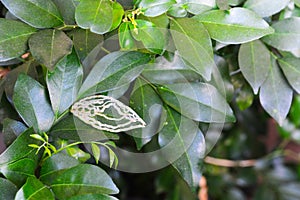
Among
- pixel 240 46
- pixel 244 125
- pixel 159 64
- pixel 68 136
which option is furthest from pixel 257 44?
pixel 244 125

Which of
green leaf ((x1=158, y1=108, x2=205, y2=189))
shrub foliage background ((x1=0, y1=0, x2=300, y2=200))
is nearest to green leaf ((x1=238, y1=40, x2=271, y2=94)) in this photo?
shrub foliage background ((x1=0, y1=0, x2=300, y2=200))

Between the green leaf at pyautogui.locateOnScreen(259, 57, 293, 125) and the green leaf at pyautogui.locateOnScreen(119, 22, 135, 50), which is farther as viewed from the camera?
the green leaf at pyautogui.locateOnScreen(259, 57, 293, 125)

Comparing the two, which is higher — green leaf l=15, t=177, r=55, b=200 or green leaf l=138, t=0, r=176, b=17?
green leaf l=138, t=0, r=176, b=17

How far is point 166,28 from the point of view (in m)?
0.51

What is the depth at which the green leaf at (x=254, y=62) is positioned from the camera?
0.60m

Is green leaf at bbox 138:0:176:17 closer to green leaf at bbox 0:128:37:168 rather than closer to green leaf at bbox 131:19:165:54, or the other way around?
green leaf at bbox 131:19:165:54

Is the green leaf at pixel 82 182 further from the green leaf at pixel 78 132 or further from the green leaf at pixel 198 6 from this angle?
the green leaf at pixel 198 6

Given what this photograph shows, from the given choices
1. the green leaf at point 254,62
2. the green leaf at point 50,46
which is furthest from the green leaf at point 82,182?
the green leaf at point 254,62

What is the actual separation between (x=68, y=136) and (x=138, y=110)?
0.08 meters

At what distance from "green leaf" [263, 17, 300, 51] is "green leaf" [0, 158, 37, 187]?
1.10 feet

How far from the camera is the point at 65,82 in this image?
1.63 ft

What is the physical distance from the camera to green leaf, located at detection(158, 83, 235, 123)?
538 millimetres

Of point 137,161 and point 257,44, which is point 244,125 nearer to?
point 137,161

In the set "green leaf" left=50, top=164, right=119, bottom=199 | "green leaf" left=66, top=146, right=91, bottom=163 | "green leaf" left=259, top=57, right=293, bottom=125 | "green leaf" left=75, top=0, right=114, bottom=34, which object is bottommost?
"green leaf" left=259, top=57, right=293, bottom=125
